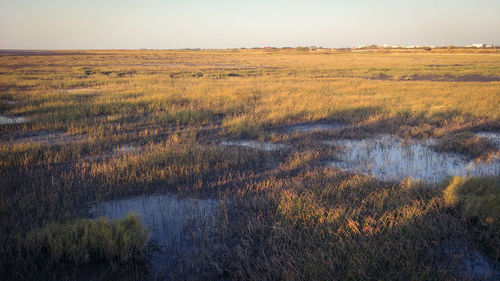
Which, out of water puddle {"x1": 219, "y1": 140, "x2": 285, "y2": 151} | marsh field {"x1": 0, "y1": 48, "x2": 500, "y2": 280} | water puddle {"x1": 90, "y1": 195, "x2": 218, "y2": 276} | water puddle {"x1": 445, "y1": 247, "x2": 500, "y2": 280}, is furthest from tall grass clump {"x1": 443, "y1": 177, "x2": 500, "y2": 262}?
water puddle {"x1": 219, "y1": 140, "x2": 285, "y2": 151}

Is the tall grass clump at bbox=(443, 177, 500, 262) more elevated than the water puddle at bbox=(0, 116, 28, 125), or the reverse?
the water puddle at bbox=(0, 116, 28, 125)

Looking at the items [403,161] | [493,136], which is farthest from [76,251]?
[493,136]

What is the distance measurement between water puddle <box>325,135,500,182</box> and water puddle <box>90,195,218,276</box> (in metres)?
3.66

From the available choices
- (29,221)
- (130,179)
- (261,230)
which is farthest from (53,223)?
(261,230)

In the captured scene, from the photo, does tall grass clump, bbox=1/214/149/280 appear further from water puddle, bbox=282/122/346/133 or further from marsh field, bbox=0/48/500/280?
water puddle, bbox=282/122/346/133

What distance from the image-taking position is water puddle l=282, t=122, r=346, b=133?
1047cm

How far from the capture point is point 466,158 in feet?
25.2

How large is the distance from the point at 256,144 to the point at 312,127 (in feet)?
9.95

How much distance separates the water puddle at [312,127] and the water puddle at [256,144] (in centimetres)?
156

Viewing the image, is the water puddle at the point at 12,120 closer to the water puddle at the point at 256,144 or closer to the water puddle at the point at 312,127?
the water puddle at the point at 256,144

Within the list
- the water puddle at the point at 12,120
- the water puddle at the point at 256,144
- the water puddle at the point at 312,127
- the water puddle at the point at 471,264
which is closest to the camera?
the water puddle at the point at 471,264

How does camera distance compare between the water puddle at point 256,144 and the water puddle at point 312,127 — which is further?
the water puddle at point 312,127

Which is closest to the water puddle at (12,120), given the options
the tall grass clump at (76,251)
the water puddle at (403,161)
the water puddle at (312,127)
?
the tall grass clump at (76,251)

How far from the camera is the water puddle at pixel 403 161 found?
22.0 feet
